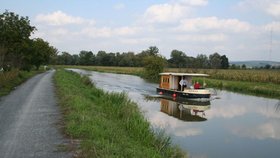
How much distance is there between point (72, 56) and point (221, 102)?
14554 cm

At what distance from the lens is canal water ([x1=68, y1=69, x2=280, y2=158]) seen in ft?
46.6

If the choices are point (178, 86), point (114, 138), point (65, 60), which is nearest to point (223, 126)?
point (114, 138)

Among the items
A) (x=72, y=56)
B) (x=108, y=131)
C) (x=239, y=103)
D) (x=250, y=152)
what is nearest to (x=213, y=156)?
(x=250, y=152)

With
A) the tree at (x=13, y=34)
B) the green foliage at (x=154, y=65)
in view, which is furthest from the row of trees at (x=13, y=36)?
the green foliage at (x=154, y=65)

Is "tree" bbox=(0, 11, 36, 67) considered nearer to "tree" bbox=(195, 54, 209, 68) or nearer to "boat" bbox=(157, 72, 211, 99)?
"boat" bbox=(157, 72, 211, 99)

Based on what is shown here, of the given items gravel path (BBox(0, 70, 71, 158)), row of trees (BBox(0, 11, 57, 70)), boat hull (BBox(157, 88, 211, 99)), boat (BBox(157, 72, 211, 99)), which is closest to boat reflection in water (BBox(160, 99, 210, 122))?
boat hull (BBox(157, 88, 211, 99))

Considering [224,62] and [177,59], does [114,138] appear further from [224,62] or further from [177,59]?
[177,59]

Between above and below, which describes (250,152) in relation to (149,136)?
below

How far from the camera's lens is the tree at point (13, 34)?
114 ft

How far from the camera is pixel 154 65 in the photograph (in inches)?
2457

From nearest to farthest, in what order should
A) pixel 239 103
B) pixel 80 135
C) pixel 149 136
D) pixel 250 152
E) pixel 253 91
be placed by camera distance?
pixel 80 135, pixel 149 136, pixel 250 152, pixel 239 103, pixel 253 91

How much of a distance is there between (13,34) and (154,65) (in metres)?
31.0

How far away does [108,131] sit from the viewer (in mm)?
10727

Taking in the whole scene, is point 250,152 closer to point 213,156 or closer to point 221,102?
point 213,156
